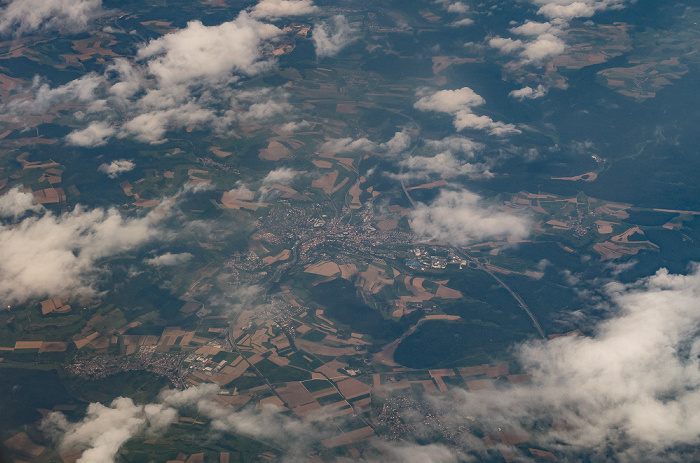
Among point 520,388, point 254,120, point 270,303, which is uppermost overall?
point 254,120

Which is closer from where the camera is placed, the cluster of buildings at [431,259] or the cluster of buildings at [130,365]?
the cluster of buildings at [130,365]

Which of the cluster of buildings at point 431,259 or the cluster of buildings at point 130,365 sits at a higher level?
the cluster of buildings at point 431,259

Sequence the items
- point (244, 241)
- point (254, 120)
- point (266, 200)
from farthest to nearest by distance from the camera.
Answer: point (254, 120) < point (266, 200) < point (244, 241)

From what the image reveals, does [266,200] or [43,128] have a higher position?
[43,128]

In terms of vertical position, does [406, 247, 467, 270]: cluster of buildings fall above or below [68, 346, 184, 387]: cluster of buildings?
above

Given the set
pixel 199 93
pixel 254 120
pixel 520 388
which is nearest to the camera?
pixel 520 388

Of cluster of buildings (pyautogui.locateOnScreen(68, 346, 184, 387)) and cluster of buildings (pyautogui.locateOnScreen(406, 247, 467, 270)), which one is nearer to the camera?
cluster of buildings (pyautogui.locateOnScreen(68, 346, 184, 387))

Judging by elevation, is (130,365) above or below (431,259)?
below

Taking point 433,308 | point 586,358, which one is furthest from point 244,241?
point 586,358

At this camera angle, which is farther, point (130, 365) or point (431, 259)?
point (431, 259)

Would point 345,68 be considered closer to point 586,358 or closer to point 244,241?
point 244,241

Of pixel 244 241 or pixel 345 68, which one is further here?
pixel 345 68
